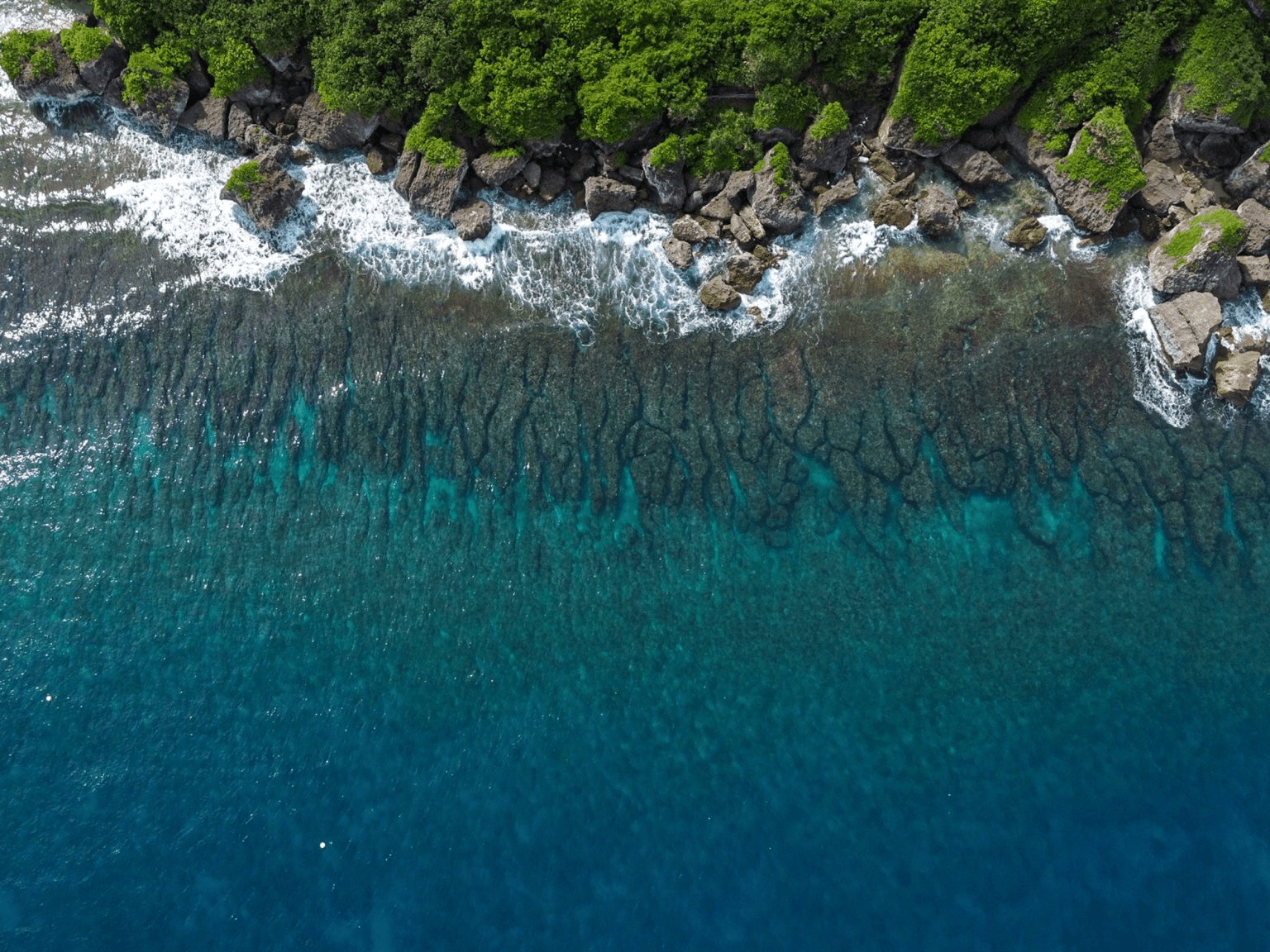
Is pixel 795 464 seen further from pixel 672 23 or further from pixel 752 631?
pixel 672 23

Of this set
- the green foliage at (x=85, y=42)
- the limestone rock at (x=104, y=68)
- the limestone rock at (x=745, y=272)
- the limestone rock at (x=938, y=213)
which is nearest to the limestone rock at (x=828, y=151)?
the limestone rock at (x=938, y=213)

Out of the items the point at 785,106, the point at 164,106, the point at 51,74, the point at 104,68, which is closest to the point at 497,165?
the point at 785,106

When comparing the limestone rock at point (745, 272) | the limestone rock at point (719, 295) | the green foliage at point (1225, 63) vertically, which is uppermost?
the green foliage at point (1225, 63)

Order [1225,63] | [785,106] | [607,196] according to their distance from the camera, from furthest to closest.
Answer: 1. [607,196]
2. [785,106]
3. [1225,63]

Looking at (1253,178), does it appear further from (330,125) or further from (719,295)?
(330,125)

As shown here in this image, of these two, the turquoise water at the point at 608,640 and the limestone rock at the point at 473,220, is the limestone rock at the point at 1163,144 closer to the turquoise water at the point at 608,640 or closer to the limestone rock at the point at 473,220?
the turquoise water at the point at 608,640

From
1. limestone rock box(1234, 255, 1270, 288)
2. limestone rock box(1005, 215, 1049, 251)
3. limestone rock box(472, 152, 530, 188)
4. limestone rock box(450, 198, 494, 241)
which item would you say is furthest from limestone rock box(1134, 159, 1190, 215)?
limestone rock box(450, 198, 494, 241)

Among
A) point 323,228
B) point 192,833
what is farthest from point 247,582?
point 323,228
